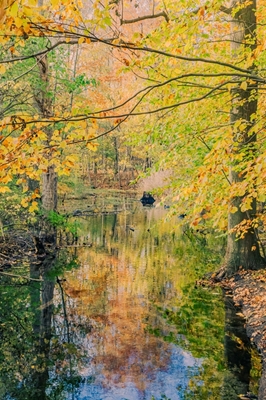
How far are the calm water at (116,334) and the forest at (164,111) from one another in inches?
56.7

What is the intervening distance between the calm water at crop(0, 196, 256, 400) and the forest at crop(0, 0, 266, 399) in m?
1.44

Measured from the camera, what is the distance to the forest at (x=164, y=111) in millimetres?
4062

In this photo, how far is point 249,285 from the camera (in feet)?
33.0

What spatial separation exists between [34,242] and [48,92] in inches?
213

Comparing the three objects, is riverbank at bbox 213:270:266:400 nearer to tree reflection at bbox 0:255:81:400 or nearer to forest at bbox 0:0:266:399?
forest at bbox 0:0:266:399

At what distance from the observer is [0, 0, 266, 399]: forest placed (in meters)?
4.06

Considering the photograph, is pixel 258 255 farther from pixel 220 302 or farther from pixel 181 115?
pixel 181 115

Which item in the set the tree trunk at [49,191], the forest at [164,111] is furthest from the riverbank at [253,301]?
the tree trunk at [49,191]

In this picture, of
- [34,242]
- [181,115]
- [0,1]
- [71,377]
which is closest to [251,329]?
[71,377]

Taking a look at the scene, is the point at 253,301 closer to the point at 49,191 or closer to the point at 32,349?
the point at 32,349

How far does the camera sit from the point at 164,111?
10438 millimetres

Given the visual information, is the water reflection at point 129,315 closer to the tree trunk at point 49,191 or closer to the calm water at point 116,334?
the calm water at point 116,334

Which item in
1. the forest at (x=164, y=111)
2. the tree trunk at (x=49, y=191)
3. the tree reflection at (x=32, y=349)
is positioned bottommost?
the tree reflection at (x=32, y=349)

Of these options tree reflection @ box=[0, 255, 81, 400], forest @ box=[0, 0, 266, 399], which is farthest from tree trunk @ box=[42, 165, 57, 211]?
tree reflection @ box=[0, 255, 81, 400]
